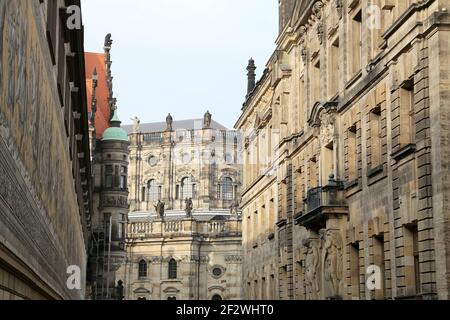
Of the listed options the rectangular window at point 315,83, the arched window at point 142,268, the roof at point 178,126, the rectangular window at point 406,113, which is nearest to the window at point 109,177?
the arched window at point 142,268

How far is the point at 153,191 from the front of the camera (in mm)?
104062

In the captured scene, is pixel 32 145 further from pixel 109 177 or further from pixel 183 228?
pixel 183 228

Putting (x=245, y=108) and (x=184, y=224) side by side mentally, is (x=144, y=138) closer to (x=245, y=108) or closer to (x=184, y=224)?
(x=184, y=224)

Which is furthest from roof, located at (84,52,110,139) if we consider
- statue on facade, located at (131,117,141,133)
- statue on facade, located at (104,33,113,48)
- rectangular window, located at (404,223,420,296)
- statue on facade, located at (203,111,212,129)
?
rectangular window, located at (404,223,420,296)

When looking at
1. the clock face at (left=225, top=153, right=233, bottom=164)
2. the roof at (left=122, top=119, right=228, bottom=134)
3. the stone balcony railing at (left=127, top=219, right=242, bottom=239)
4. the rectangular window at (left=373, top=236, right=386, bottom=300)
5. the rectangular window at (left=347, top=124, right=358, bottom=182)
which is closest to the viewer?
the rectangular window at (left=373, top=236, right=386, bottom=300)

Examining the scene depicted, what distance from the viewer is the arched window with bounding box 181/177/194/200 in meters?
102

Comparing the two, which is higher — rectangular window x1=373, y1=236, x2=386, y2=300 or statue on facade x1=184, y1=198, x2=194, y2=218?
statue on facade x1=184, y1=198, x2=194, y2=218

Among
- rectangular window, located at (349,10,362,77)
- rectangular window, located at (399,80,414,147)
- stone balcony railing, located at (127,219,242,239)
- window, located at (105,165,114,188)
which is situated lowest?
rectangular window, located at (399,80,414,147)

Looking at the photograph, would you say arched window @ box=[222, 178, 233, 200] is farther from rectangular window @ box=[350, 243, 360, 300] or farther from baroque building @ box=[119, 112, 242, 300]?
rectangular window @ box=[350, 243, 360, 300]

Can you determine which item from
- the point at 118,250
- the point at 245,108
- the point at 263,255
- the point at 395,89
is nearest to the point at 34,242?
the point at 395,89

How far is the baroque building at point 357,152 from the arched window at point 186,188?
54.3 meters

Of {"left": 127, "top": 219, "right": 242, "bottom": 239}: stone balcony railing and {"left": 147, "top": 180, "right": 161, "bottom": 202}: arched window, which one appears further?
{"left": 147, "top": 180, "right": 161, "bottom": 202}: arched window

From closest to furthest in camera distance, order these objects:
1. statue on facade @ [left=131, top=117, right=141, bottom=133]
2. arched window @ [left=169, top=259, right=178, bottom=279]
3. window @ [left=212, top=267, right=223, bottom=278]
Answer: window @ [left=212, top=267, right=223, bottom=278] < arched window @ [left=169, top=259, right=178, bottom=279] < statue on facade @ [left=131, top=117, right=141, bottom=133]

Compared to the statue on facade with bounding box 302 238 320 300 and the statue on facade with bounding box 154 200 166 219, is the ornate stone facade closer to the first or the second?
the statue on facade with bounding box 154 200 166 219
